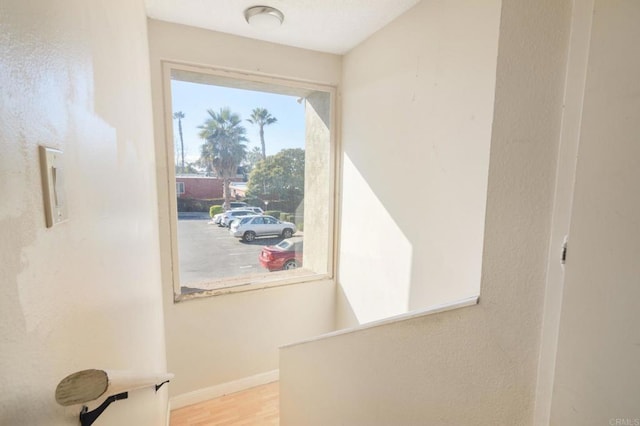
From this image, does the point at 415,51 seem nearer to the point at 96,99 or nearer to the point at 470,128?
the point at 470,128

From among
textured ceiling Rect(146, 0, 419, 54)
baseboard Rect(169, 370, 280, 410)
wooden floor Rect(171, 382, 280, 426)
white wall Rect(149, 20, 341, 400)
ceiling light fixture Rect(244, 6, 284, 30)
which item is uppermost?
textured ceiling Rect(146, 0, 419, 54)

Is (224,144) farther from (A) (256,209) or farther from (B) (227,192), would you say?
(A) (256,209)

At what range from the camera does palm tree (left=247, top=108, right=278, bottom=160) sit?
2436mm

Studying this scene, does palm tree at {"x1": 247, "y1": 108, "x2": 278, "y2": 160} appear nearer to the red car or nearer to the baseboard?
the red car

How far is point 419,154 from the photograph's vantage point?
6.00 feet

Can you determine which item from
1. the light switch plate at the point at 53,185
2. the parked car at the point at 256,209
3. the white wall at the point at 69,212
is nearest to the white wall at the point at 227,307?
the parked car at the point at 256,209

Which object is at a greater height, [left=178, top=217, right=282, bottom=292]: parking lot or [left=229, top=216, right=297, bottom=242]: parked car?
[left=229, top=216, right=297, bottom=242]: parked car

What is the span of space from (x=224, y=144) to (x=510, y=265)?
2.26m

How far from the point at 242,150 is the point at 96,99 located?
1730mm

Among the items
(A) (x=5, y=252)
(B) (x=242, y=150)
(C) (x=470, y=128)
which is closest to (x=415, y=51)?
(C) (x=470, y=128)

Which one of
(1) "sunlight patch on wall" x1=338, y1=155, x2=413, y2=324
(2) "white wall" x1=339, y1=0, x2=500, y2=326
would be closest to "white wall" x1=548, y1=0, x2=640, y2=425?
(2) "white wall" x1=339, y1=0, x2=500, y2=326

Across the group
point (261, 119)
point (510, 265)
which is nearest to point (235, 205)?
point (261, 119)

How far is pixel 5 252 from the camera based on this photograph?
35cm

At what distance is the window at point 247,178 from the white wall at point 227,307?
0.07m
